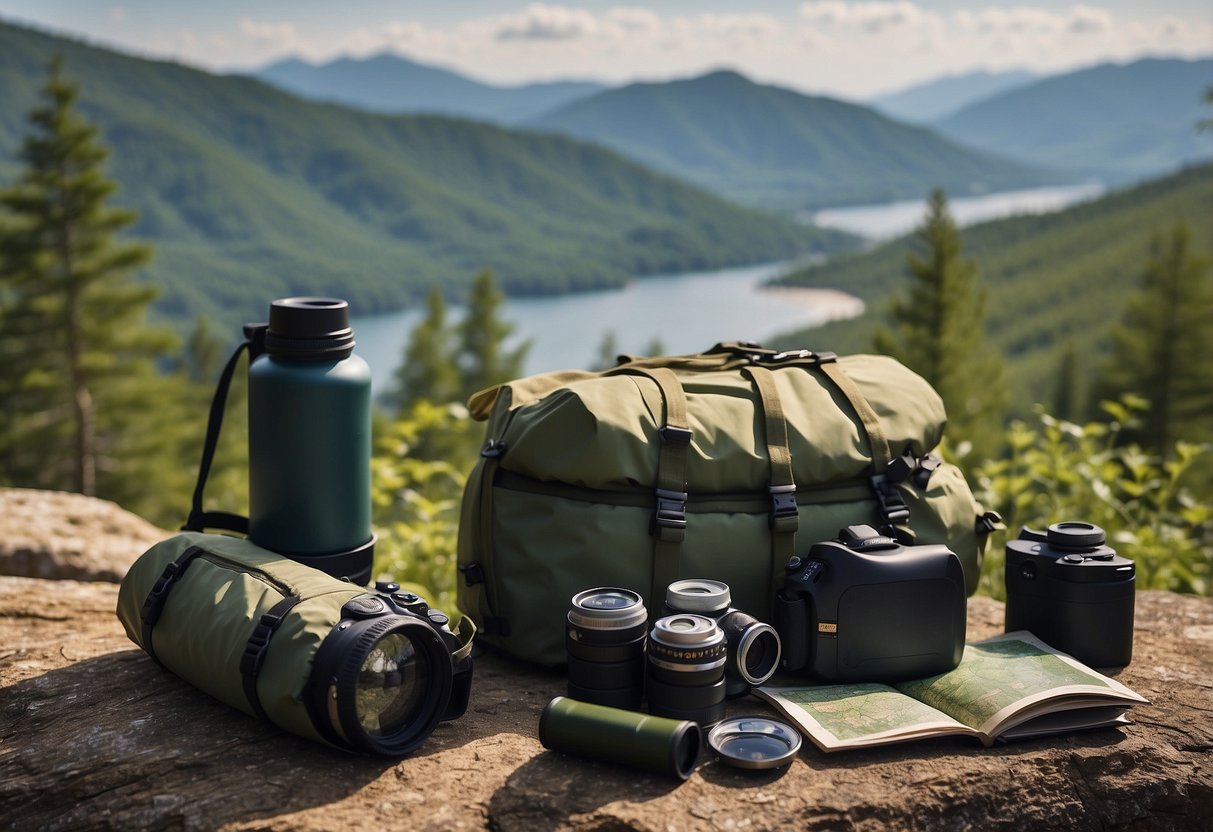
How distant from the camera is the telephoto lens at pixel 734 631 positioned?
2811mm

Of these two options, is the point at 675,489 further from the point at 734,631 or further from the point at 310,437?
the point at 310,437

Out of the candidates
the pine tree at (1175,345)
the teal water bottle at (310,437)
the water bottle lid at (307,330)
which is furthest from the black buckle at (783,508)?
the pine tree at (1175,345)

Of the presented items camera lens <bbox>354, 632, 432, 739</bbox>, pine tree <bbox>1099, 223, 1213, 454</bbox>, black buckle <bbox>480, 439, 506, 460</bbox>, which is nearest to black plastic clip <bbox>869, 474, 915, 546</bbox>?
black buckle <bbox>480, 439, 506, 460</bbox>

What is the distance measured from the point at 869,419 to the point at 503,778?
5.48 feet

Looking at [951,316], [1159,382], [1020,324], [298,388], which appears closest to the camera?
[298,388]

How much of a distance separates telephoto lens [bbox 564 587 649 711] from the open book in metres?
0.44

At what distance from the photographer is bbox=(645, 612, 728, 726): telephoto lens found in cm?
266

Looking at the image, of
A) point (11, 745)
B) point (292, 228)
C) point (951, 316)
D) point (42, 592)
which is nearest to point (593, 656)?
point (11, 745)

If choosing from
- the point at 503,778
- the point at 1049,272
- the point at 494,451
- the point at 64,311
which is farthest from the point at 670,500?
the point at 1049,272

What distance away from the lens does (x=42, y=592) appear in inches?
160

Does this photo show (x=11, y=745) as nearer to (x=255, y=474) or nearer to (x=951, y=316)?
(x=255, y=474)

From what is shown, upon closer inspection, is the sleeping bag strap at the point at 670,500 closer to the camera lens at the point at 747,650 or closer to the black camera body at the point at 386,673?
the camera lens at the point at 747,650

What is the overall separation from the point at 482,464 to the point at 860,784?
1.49 meters

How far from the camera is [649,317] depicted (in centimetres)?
11806
